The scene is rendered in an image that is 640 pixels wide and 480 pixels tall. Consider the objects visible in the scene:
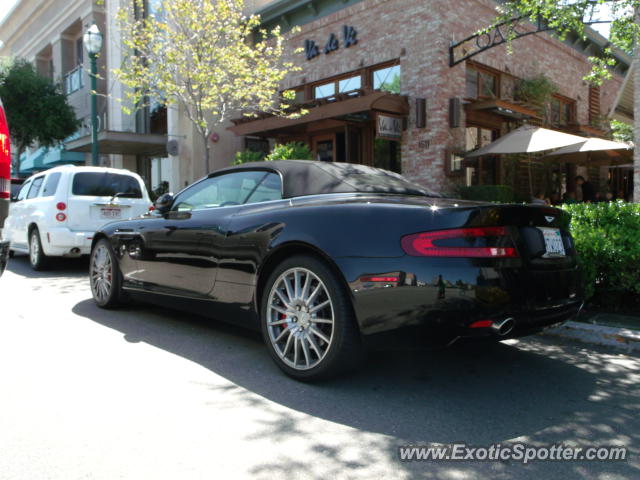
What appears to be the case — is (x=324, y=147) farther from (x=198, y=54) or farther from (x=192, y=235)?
(x=192, y=235)

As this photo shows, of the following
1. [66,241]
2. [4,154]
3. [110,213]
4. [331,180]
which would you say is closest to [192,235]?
[331,180]

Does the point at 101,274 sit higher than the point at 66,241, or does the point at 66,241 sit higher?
the point at 66,241

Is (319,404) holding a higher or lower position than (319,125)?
lower

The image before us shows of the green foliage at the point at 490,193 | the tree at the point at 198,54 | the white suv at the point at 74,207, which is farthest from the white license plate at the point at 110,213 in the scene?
the green foliage at the point at 490,193

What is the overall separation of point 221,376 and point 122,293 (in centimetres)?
236

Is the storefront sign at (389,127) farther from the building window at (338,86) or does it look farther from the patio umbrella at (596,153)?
the patio umbrella at (596,153)

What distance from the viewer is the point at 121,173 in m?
8.97

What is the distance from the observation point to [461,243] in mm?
2945

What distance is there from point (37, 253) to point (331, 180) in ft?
22.2

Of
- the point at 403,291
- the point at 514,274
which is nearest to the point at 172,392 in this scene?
the point at 403,291

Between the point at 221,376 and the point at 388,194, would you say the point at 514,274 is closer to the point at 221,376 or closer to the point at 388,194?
the point at 388,194

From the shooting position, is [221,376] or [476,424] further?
[221,376]

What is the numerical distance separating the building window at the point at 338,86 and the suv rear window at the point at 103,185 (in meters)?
7.35

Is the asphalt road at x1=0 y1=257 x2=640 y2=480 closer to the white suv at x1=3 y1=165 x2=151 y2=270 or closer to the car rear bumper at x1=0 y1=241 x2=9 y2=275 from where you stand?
the car rear bumper at x1=0 y1=241 x2=9 y2=275
